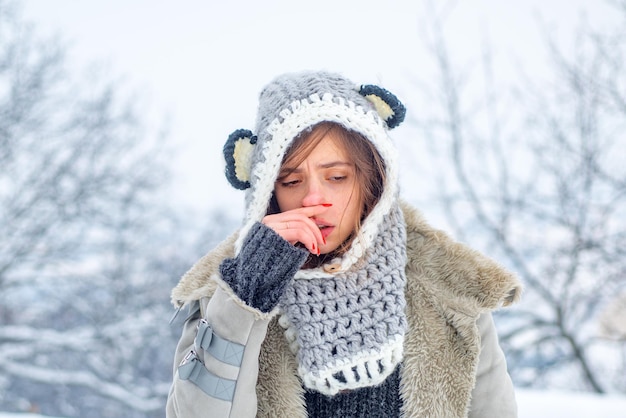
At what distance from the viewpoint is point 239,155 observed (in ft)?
4.82

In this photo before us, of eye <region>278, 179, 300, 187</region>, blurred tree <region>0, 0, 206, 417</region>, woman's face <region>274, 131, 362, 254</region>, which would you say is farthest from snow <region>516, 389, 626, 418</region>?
blurred tree <region>0, 0, 206, 417</region>

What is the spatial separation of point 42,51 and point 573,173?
860 cm

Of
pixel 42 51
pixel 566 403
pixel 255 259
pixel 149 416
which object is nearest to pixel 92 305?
pixel 149 416

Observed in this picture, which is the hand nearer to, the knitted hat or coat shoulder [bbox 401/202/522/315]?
the knitted hat

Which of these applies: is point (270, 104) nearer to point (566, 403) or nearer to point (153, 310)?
point (566, 403)

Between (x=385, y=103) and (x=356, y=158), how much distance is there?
17 cm

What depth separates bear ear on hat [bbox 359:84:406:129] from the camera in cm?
144

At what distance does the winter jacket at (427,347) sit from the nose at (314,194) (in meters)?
0.25

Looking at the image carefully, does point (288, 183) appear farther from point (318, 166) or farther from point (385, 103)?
point (385, 103)

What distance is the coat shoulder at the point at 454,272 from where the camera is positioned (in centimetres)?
138

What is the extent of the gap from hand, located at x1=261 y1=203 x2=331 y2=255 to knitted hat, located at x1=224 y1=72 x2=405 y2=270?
10cm

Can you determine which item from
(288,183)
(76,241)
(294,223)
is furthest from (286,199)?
(76,241)

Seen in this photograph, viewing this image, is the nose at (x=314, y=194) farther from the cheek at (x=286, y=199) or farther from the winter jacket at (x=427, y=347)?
the winter jacket at (x=427, y=347)

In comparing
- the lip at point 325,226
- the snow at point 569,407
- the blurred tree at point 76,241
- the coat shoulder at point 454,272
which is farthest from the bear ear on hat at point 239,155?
the blurred tree at point 76,241
